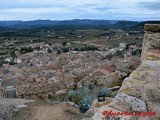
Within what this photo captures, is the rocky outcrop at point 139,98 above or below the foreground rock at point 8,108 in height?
above

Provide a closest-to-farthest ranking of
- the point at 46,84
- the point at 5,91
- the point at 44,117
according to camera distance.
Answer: the point at 44,117
the point at 5,91
the point at 46,84

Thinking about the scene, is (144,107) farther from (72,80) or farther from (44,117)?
(72,80)

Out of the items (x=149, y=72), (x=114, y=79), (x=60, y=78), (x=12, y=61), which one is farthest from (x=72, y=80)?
(x=149, y=72)

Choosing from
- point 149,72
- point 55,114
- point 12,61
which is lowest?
point 12,61

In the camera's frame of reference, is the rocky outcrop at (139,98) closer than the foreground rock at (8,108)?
Yes

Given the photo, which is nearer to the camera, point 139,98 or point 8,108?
point 139,98

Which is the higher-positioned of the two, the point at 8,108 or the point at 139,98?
the point at 139,98

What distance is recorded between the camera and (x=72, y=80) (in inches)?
1348

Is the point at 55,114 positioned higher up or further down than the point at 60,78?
higher up

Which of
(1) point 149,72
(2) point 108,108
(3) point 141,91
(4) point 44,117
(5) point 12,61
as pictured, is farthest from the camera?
(5) point 12,61

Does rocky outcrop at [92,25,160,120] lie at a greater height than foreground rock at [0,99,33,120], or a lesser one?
greater

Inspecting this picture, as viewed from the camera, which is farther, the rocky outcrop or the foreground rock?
the foreground rock

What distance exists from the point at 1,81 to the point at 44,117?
84.1ft

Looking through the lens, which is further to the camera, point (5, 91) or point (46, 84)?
point (46, 84)
